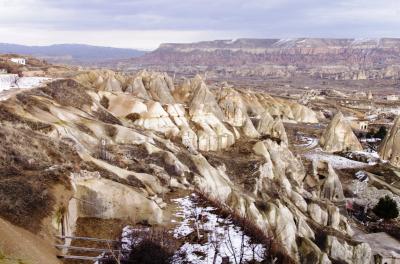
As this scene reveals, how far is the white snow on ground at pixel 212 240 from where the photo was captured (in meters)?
16.2

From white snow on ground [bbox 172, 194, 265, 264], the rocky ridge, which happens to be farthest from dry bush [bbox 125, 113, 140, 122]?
white snow on ground [bbox 172, 194, 265, 264]

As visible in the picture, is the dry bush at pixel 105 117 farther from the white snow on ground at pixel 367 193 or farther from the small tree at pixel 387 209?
the white snow on ground at pixel 367 193

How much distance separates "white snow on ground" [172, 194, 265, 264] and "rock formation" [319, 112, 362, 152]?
45.7 m

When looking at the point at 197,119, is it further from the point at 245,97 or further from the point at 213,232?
the point at 245,97

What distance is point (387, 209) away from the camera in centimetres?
4184

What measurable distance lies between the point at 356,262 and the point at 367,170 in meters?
25.7

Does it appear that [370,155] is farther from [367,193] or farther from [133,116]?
[133,116]

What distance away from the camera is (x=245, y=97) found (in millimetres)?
83500

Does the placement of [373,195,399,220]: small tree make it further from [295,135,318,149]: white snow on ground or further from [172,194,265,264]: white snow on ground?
[172,194,265,264]: white snow on ground

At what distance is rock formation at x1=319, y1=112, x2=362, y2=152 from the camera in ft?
209

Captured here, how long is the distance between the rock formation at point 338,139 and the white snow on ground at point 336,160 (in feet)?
10.9

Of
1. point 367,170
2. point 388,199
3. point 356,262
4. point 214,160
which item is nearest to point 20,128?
point 214,160

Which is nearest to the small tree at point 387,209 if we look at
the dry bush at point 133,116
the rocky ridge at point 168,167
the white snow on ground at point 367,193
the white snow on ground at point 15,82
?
the white snow on ground at point 367,193

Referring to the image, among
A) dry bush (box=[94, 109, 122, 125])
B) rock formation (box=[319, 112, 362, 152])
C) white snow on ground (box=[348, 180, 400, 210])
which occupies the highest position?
dry bush (box=[94, 109, 122, 125])
